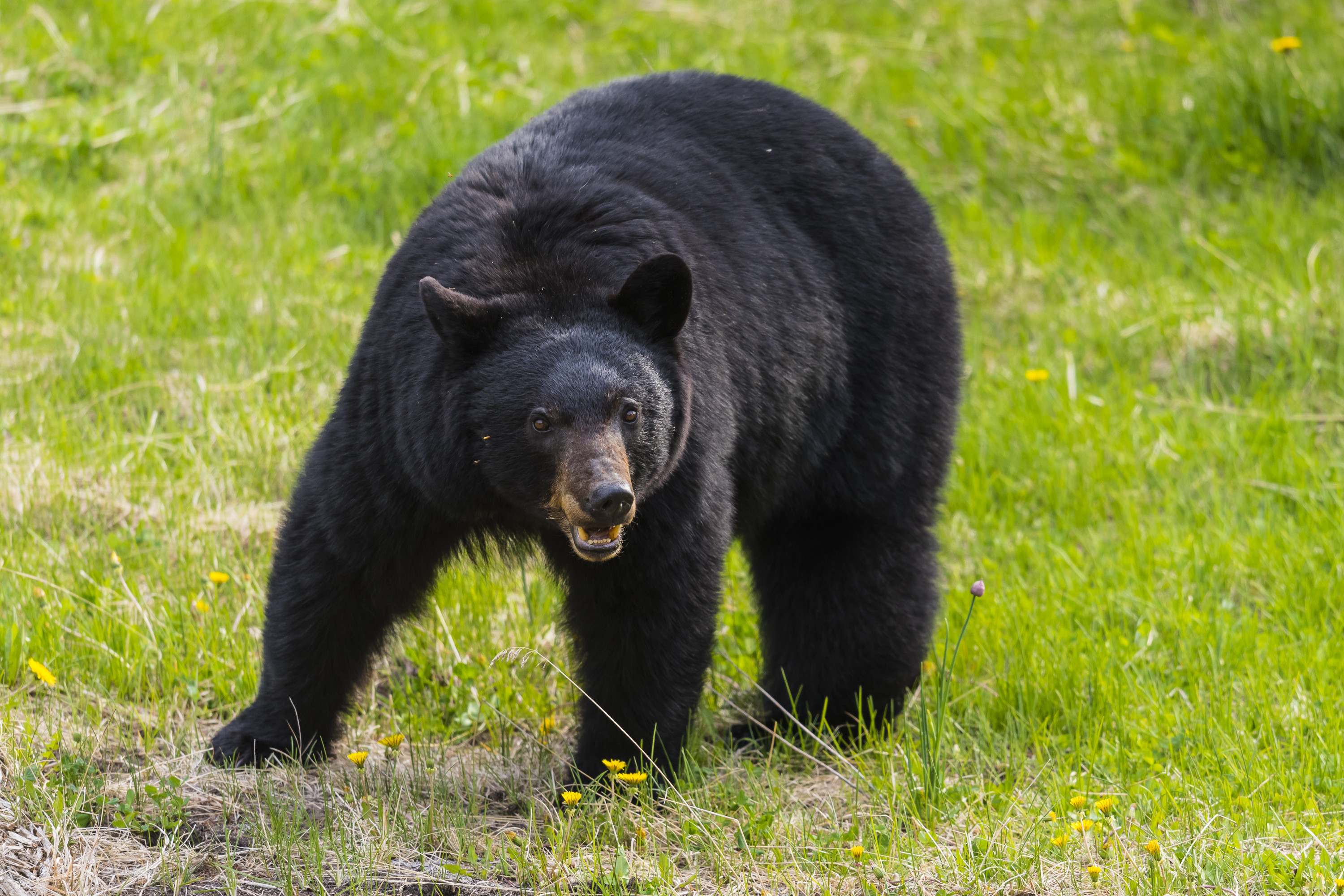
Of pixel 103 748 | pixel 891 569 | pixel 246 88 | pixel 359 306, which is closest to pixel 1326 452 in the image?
pixel 891 569

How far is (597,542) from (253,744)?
1.37 m

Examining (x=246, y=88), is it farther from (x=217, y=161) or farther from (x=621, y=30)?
(x=621, y=30)

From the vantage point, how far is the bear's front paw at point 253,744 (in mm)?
3838

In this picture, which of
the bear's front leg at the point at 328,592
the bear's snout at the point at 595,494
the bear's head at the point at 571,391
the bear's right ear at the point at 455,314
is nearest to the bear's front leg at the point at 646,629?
the bear's head at the point at 571,391

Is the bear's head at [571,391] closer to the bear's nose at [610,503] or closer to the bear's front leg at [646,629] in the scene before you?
the bear's nose at [610,503]

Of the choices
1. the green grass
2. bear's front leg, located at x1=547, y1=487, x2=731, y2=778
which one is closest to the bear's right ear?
bear's front leg, located at x1=547, y1=487, x2=731, y2=778

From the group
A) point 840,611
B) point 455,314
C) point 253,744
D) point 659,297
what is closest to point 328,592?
point 253,744

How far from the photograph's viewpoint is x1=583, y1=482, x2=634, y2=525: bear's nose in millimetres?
3021

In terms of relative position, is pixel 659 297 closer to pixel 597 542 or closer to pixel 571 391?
pixel 571 391

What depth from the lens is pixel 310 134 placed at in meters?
7.84

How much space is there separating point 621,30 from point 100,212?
3.74 meters

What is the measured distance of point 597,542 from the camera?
3.16 meters

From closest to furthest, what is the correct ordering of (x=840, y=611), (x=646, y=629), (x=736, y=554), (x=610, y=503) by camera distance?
(x=610, y=503), (x=646, y=629), (x=840, y=611), (x=736, y=554)

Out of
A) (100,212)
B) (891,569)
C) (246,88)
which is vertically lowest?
(891,569)
